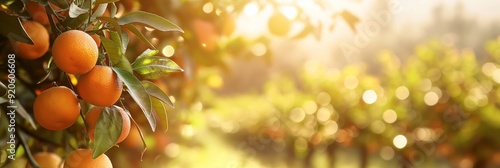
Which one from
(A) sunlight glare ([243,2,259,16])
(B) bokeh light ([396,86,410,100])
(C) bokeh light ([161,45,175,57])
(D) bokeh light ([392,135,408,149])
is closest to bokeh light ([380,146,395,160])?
(D) bokeh light ([392,135,408,149])

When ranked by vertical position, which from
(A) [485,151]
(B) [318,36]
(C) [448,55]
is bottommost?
(A) [485,151]

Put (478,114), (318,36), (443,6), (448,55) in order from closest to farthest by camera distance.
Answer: (318,36) < (478,114) < (448,55) < (443,6)

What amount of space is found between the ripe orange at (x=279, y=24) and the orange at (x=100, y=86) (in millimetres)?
505

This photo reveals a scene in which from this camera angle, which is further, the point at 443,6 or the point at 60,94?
the point at 443,6

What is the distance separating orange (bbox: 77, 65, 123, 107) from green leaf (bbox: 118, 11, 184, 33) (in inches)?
1.6

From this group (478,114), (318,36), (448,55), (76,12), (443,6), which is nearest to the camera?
(76,12)

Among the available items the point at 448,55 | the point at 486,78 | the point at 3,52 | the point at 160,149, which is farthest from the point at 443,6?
the point at 3,52

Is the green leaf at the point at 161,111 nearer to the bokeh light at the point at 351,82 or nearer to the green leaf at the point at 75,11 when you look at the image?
the green leaf at the point at 75,11

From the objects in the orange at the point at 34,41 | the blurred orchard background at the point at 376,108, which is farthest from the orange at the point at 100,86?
the blurred orchard background at the point at 376,108

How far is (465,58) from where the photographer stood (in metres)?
3.78

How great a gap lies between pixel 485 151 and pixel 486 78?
1.32ft

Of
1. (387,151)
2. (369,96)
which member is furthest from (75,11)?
(387,151)

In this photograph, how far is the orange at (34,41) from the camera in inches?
22.6

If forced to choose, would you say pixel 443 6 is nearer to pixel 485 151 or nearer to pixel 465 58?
Result: pixel 465 58
